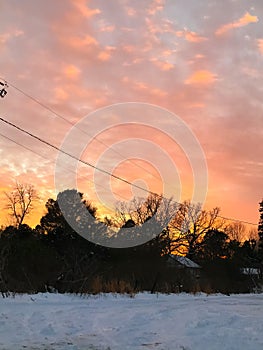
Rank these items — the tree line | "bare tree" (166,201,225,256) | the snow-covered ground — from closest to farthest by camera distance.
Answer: the snow-covered ground, the tree line, "bare tree" (166,201,225,256)

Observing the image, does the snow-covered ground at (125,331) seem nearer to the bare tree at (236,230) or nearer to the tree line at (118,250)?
the tree line at (118,250)

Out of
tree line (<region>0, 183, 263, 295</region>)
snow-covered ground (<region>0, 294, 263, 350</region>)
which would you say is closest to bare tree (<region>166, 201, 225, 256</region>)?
tree line (<region>0, 183, 263, 295</region>)

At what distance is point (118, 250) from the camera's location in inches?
1379

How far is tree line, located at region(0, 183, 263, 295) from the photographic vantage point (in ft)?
74.4

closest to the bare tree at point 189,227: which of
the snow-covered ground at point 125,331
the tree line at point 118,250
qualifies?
the tree line at point 118,250

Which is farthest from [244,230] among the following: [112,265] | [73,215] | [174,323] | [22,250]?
[174,323]

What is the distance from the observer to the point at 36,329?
8.45 m

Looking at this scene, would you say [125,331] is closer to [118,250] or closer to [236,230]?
[118,250]

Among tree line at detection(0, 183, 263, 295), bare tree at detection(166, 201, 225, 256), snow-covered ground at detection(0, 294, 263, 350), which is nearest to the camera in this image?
snow-covered ground at detection(0, 294, 263, 350)

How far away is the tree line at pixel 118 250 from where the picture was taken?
74.4 ft

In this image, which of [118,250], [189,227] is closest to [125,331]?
[118,250]

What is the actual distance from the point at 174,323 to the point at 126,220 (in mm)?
42045

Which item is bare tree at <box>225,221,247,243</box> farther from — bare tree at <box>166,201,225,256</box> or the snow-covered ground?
the snow-covered ground

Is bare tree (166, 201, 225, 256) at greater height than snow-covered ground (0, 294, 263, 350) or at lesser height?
greater
